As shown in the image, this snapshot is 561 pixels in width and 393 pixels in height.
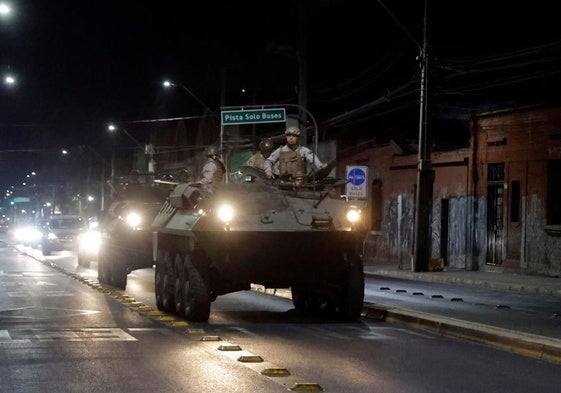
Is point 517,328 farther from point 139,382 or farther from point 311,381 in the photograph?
point 139,382

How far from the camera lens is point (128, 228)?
61.8 ft

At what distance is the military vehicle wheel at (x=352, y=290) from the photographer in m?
13.2

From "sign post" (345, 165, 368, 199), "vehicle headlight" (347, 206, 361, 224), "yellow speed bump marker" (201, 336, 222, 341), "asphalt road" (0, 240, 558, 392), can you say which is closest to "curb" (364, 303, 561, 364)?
"asphalt road" (0, 240, 558, 392)

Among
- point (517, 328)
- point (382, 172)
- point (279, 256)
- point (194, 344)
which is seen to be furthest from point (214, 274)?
point (382, 172)

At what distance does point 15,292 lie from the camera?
59.7 feet

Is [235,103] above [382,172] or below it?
above

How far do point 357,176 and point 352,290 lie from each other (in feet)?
45.7

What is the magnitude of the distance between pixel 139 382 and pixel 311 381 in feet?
5.20

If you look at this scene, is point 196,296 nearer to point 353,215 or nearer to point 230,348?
point 353,215

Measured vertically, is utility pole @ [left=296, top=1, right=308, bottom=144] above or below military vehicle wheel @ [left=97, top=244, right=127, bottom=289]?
above

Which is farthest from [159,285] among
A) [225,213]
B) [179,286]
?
[225,213]

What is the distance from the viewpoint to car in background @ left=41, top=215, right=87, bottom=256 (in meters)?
37.6

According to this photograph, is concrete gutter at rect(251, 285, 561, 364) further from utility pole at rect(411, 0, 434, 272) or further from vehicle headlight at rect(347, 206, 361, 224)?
utility pole at rect(411, 0, 434, 272)

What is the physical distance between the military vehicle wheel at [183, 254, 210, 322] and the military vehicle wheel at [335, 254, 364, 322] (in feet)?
6.49
